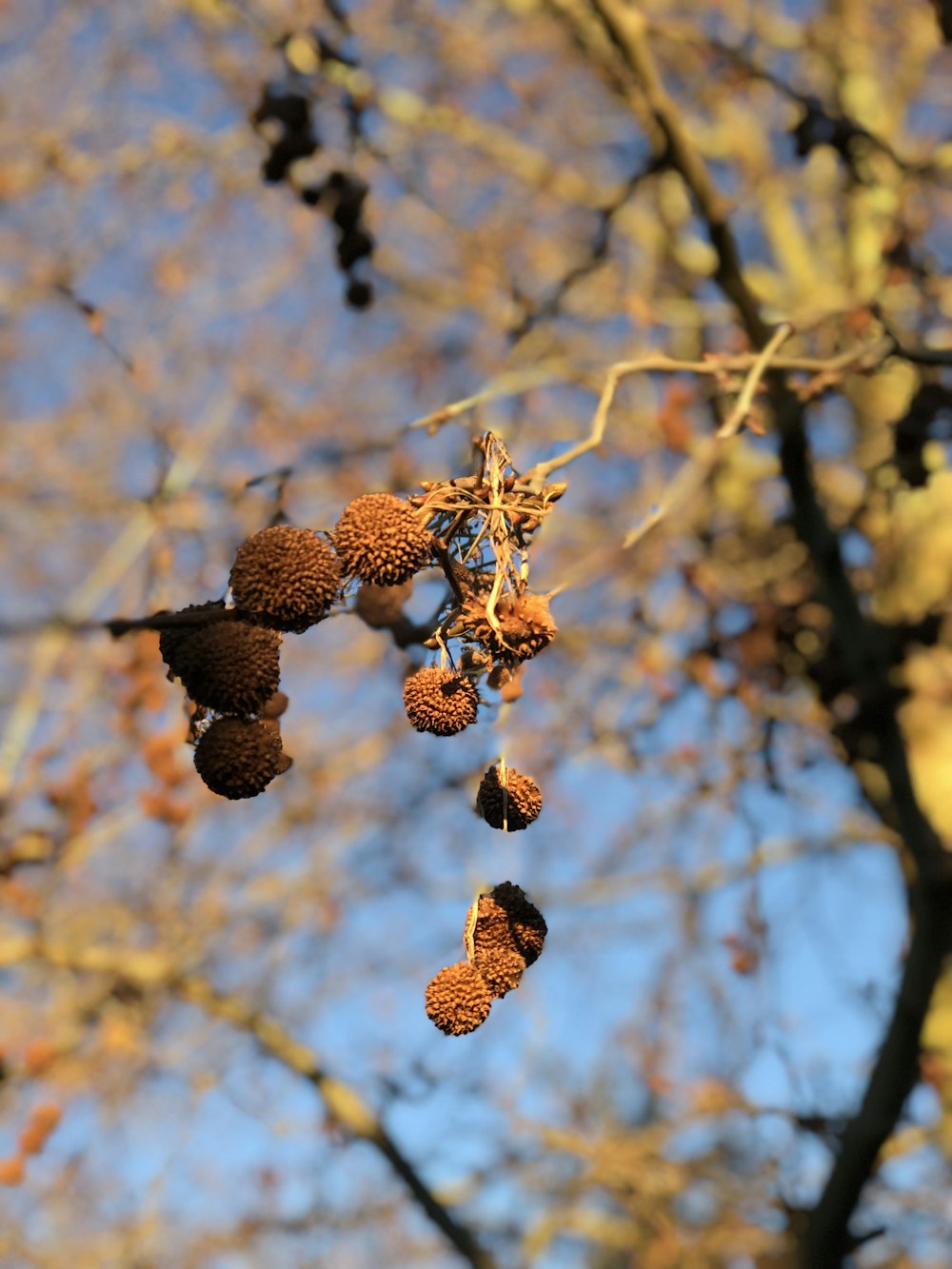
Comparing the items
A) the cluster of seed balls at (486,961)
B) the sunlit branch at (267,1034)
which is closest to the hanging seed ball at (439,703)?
the cluster of seed balls at (486,961)

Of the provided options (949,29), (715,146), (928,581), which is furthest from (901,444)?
(715,146)

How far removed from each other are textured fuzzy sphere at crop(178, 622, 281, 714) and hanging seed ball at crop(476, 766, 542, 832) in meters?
0.32

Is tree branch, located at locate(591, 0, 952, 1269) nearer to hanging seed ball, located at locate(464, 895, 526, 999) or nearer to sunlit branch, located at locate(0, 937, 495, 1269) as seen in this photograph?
sunlit branch, located at locate(0, 937, 495, 1269)

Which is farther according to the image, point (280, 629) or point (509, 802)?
point (509, 802)

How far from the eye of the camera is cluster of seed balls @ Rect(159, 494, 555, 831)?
4.49ft

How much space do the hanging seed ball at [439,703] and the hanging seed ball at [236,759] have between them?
185 millimetres

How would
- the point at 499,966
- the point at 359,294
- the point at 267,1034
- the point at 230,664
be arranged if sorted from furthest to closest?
the point at 267,1034, the point at 359,294, the point at 499,966, the point at 230,664

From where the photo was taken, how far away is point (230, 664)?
1.36 metres

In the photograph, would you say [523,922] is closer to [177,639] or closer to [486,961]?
[486,961]

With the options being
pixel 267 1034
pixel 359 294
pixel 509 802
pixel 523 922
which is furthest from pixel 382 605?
pixel 267 1034

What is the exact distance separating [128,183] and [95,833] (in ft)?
11.1

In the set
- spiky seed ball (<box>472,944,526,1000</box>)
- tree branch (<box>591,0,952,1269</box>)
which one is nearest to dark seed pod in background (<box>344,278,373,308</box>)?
tree branch (<box>591,0,952,1269</box>)

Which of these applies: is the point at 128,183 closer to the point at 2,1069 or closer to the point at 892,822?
the point at 2,1069

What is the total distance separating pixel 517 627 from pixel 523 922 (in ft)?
1.29
